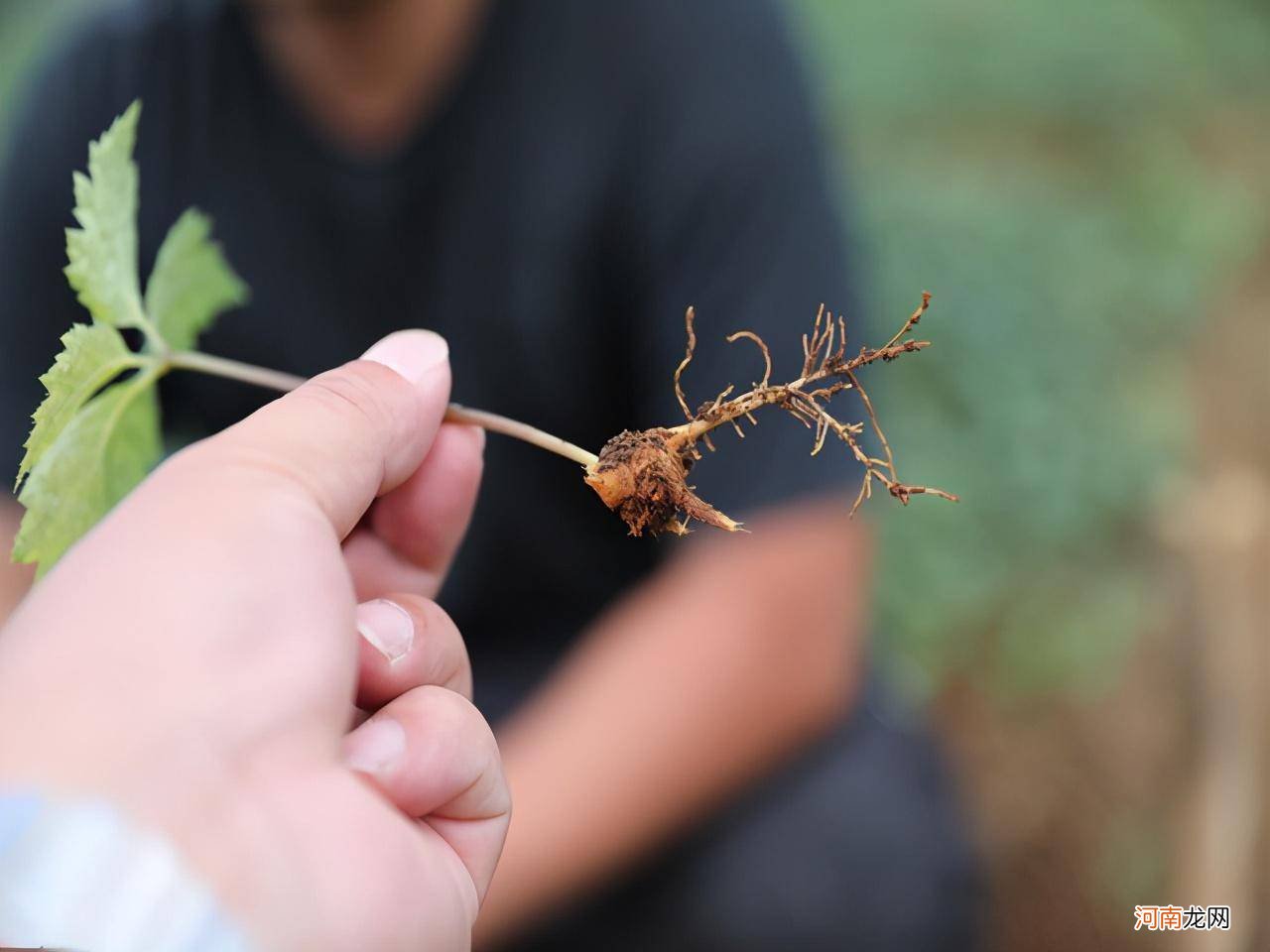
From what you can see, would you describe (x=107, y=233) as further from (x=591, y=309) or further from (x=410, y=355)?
(x=591, y=309)

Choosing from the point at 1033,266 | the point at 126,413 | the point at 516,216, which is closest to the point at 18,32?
the point at 516,216

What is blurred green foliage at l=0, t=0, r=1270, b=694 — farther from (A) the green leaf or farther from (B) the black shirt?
(A) the green leaf

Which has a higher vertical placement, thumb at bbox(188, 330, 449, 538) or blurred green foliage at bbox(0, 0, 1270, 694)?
blurred green foliage at bbox(0, 0, 1270, 694)

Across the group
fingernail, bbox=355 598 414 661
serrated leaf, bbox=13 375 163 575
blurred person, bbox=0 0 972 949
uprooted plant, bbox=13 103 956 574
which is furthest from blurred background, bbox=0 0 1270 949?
serrated leaf, bbox=13 375 163 575

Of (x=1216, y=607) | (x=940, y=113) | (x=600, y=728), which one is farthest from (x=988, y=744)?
(x=940, y=113)

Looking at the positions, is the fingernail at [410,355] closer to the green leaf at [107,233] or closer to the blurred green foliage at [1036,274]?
the green leaf at [107,233]

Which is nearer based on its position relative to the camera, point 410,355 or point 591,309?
point 410,355
